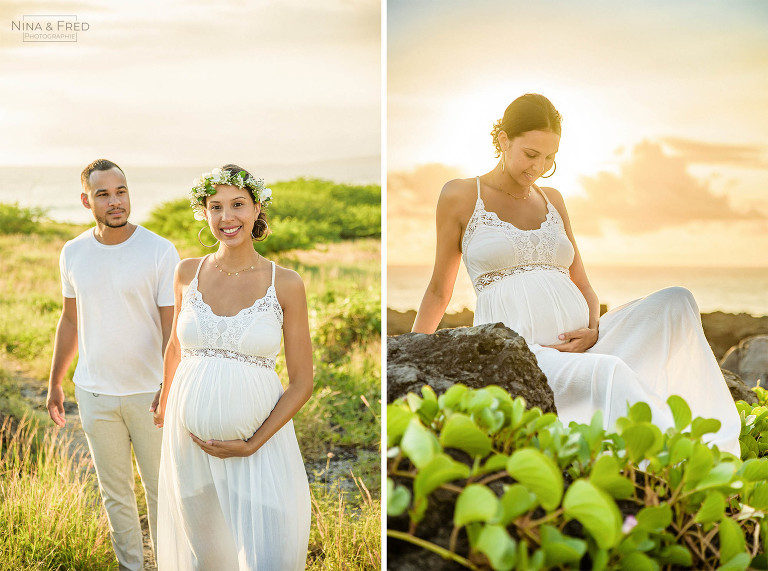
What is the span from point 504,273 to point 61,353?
5.00 ft

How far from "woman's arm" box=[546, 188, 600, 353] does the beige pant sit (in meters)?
1.34

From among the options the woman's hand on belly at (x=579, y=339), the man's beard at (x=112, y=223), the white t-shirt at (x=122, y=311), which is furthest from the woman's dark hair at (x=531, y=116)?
the man's beard at (x=112, y=223)

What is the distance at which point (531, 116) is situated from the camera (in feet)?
5.70

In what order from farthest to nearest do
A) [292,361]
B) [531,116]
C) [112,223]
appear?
[112,223], [292,361], [531,116]

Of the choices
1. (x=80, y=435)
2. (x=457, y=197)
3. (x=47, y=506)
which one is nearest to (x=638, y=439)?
(x=457, y=197)

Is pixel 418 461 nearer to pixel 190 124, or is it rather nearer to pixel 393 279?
pixel 393 279

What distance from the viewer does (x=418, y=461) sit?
93cm

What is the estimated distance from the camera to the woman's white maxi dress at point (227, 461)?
75.7 inches

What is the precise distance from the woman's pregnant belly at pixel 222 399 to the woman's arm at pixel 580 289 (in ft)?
2.70

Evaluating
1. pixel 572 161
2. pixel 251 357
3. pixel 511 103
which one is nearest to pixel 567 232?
pixel 572 161

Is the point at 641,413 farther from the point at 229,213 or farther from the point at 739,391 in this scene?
the point at 739,391

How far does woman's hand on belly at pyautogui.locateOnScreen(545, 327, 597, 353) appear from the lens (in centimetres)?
176

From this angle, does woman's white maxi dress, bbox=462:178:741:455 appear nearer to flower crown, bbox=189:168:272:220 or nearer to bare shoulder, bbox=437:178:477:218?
bare shoulder, bbox=437:178:477:218

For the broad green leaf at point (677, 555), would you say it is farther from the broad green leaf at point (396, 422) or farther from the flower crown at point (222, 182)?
the flower crown at point (222, 182)
